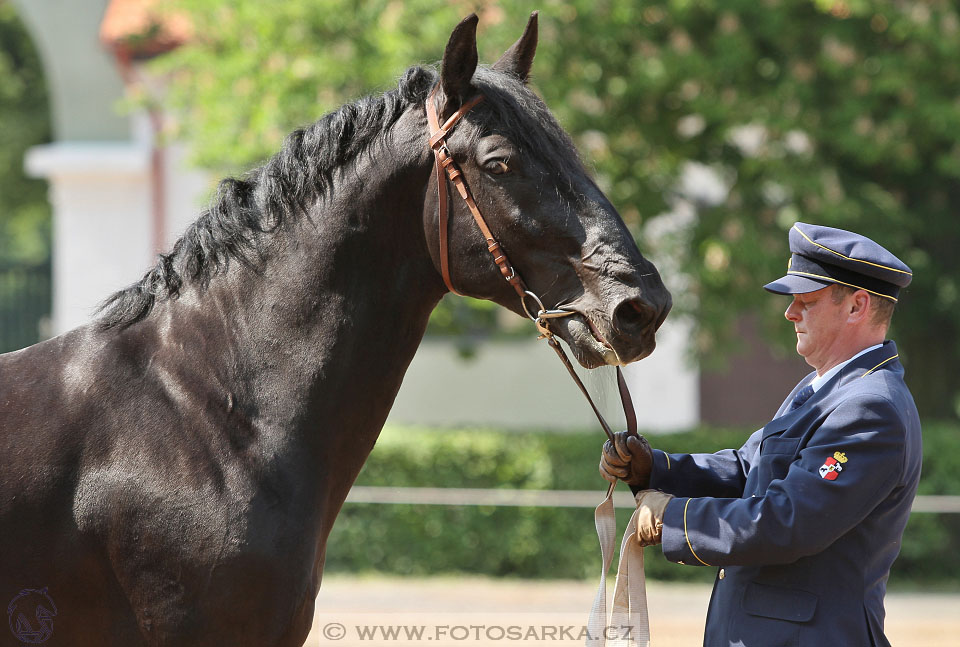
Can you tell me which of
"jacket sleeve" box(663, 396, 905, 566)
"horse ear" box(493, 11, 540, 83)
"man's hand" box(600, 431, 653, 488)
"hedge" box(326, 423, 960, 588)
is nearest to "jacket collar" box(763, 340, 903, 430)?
"jacket sleeve" box(663, 396, 905, 566)

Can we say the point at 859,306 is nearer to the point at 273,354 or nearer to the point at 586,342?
the point at 586,342

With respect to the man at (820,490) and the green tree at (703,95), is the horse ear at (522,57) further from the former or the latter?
the green tree at (703,95)

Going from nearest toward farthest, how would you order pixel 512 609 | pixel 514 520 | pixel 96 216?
pixel 512 609
pixel 514 520
pixel 96 216

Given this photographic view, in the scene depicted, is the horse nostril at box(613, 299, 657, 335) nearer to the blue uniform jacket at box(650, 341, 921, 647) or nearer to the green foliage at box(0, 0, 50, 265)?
the blue uniform jacket at box(650, 341, 921, 647)

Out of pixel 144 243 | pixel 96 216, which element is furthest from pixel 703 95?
pixel 96 216

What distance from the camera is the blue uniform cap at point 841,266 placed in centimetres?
239

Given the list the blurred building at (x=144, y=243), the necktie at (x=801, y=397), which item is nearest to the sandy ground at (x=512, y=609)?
the blurred building at (x=144, y=243)

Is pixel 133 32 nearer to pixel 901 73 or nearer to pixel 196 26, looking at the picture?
pixel 196 26

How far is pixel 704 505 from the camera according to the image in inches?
93.4

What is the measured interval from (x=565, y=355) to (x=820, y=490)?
0.70 metres

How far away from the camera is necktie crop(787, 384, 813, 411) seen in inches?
101

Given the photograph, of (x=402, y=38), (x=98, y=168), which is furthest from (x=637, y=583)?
(x=98, y=168)

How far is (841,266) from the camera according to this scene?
Result: 241 cm

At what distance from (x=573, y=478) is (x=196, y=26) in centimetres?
579
